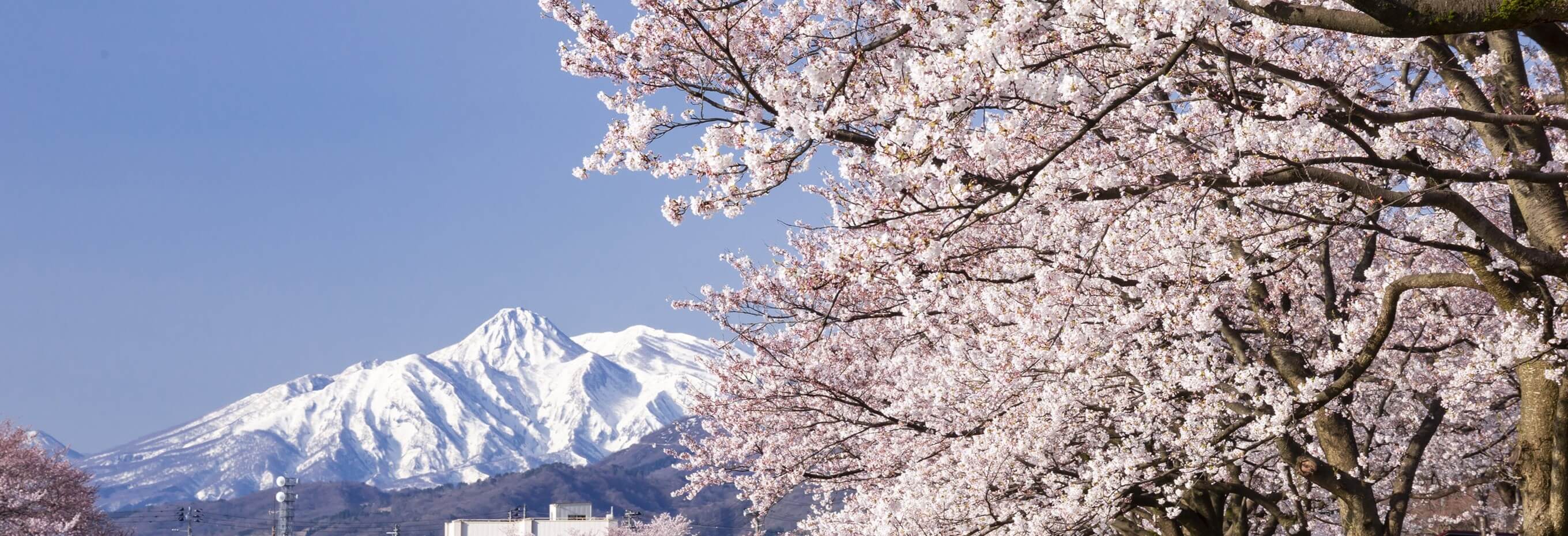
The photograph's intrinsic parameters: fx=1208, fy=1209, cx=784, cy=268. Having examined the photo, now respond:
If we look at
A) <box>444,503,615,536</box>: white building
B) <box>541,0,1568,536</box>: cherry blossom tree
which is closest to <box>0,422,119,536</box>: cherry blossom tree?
<box>541,0,1568,536</box>: cherry blossom tree

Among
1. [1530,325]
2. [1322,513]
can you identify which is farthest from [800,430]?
[1530,325]

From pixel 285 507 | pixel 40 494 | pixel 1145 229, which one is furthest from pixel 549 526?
pixel 1145 229

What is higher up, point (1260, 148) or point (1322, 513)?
point (1260, 148)

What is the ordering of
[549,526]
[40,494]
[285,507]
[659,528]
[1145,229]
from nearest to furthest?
[1145,229], [40,494], [659,528], [549,526], [285,507]

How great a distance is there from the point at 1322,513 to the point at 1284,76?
1219cm

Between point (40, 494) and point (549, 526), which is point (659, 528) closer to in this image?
point (549, 526)

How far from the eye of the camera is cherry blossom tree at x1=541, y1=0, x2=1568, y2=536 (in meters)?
6.33

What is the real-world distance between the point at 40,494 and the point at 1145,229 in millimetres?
36168

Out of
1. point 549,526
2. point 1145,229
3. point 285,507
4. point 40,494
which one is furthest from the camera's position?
point 285,507

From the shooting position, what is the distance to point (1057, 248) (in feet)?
32.0

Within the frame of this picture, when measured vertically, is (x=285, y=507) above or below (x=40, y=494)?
above

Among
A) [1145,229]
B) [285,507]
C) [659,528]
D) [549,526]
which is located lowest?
[1145,229]

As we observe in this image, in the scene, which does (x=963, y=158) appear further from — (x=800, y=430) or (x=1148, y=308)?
(x=800, y=430)

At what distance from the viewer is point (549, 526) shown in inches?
5266
